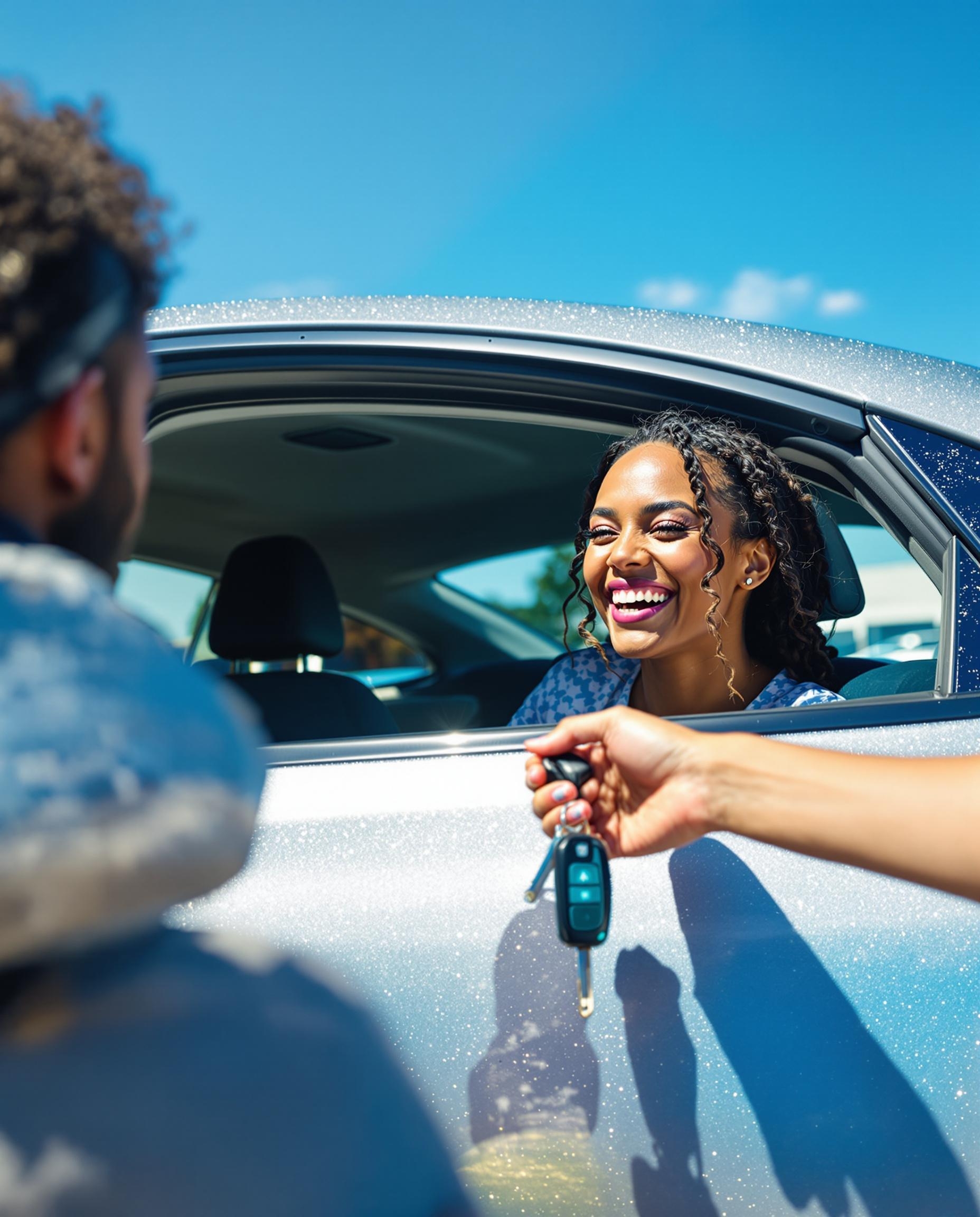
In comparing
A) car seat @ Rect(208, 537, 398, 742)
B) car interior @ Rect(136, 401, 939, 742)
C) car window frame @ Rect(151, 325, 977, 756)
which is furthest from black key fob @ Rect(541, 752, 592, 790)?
car seat @ Rect(208, 537, 398, 742)

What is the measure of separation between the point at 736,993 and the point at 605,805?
0.24 m

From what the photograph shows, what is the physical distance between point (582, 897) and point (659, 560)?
84 centimetres

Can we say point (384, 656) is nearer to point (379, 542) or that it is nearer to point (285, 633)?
point (379, 542)

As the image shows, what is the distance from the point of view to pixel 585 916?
3.07 ft

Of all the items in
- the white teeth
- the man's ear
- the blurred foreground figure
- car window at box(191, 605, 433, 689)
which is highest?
car window at box(191, 605, 433, 689)

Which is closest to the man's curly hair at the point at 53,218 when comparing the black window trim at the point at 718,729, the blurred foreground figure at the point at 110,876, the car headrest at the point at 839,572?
the blurred foreground figure at the point at 110,876

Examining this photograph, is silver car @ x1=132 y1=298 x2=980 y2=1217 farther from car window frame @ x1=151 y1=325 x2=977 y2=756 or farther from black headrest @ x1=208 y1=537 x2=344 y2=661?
black headrest @ x1=208 y1=537 x2=344 y2=661

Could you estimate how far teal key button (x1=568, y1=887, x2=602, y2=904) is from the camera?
3.07 ft

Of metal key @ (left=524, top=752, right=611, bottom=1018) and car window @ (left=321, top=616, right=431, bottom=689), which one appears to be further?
car window @ (left=321, top=616, right=431, bottom=689)

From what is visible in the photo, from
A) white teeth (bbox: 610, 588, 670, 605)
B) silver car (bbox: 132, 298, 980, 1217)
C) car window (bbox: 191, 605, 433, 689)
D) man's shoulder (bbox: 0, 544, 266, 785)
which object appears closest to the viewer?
man's shoulder (bbox: 0, 544, 266, 785)

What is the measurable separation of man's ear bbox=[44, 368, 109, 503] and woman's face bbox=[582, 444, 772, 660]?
1187 mm

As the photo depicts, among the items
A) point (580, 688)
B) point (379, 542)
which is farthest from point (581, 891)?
point (379, 542)

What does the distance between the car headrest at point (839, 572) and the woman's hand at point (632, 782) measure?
0.88 m

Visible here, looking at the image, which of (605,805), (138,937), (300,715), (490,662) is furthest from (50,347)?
(490,662)
